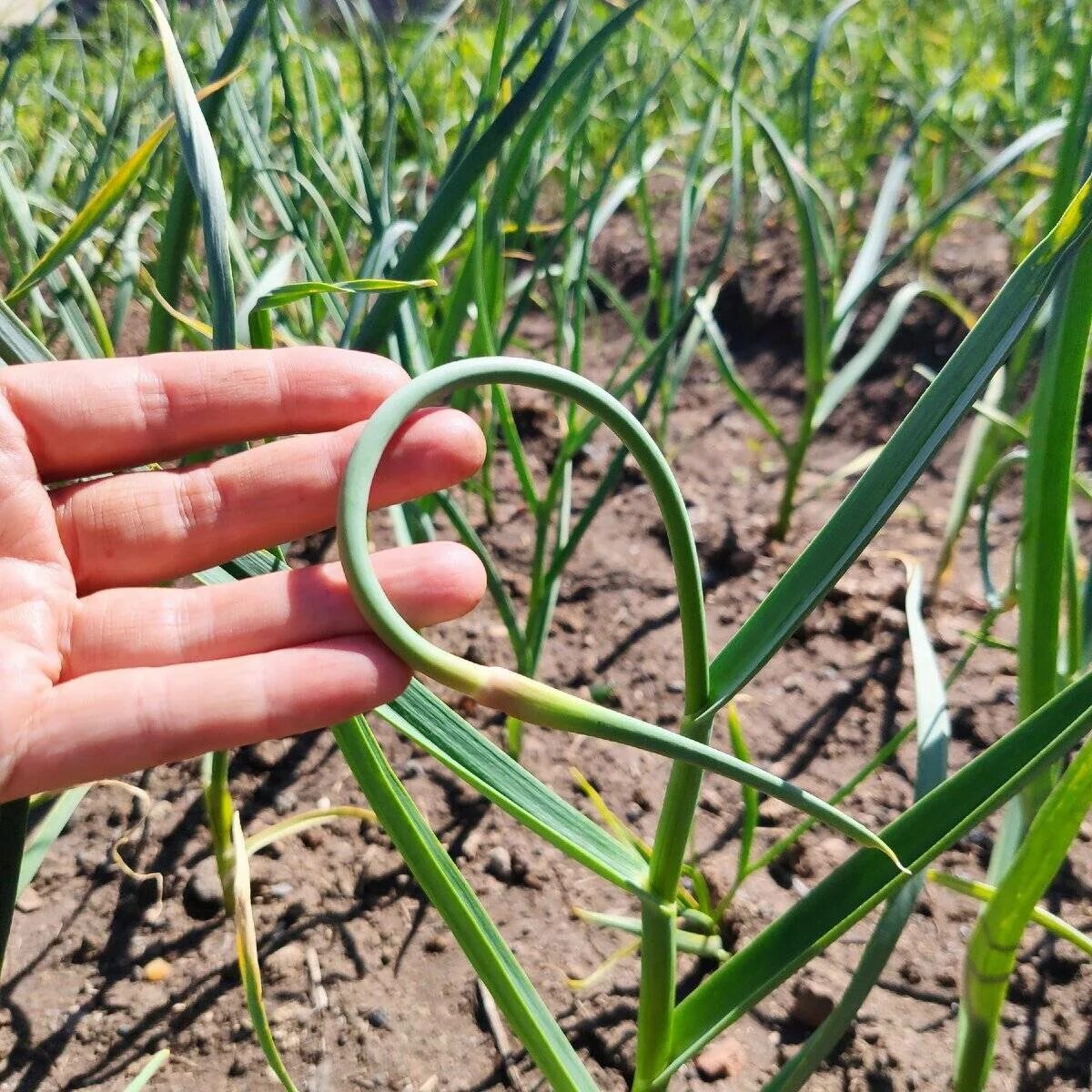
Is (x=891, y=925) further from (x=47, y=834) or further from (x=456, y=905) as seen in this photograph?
(x=47, y=834)

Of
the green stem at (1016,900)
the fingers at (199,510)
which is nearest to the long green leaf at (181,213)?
the fingers at (199,510)

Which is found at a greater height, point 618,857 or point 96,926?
point 618,857

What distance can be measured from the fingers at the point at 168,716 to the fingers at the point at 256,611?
1.3 inches

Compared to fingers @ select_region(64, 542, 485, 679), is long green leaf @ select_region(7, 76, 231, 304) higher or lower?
higher

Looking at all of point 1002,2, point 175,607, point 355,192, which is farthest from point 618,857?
point 1002,2

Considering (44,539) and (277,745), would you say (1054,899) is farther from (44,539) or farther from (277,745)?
(44,539)

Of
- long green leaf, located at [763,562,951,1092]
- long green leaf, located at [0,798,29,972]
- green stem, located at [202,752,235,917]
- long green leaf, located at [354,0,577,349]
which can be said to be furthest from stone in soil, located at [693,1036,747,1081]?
long green leaf, located at [354,0,577,349]

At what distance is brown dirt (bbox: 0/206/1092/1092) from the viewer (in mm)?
823

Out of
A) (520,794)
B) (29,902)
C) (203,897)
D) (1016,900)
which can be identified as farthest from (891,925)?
(29,902)

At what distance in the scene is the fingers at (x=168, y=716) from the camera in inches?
23.0

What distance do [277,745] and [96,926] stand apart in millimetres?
249

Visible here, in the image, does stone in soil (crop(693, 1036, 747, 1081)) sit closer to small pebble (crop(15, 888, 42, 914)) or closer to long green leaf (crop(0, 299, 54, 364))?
small pebble (crop(15, 888, 42, 914))

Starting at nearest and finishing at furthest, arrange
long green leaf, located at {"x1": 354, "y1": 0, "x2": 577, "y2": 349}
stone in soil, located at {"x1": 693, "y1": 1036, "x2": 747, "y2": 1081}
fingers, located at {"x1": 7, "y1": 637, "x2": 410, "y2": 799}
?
fingers, located at {"x1": 7, "y1": 637, "x2": 410, "y2": 799} < long green leaf, located at {"x1": 354, "y1": 0, "x2": 577, "y2": 349} < stone in soil, located at {"x1": 693, "y1": 1036, "x2": 747, "y2": 1081}

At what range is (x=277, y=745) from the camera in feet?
3.58
